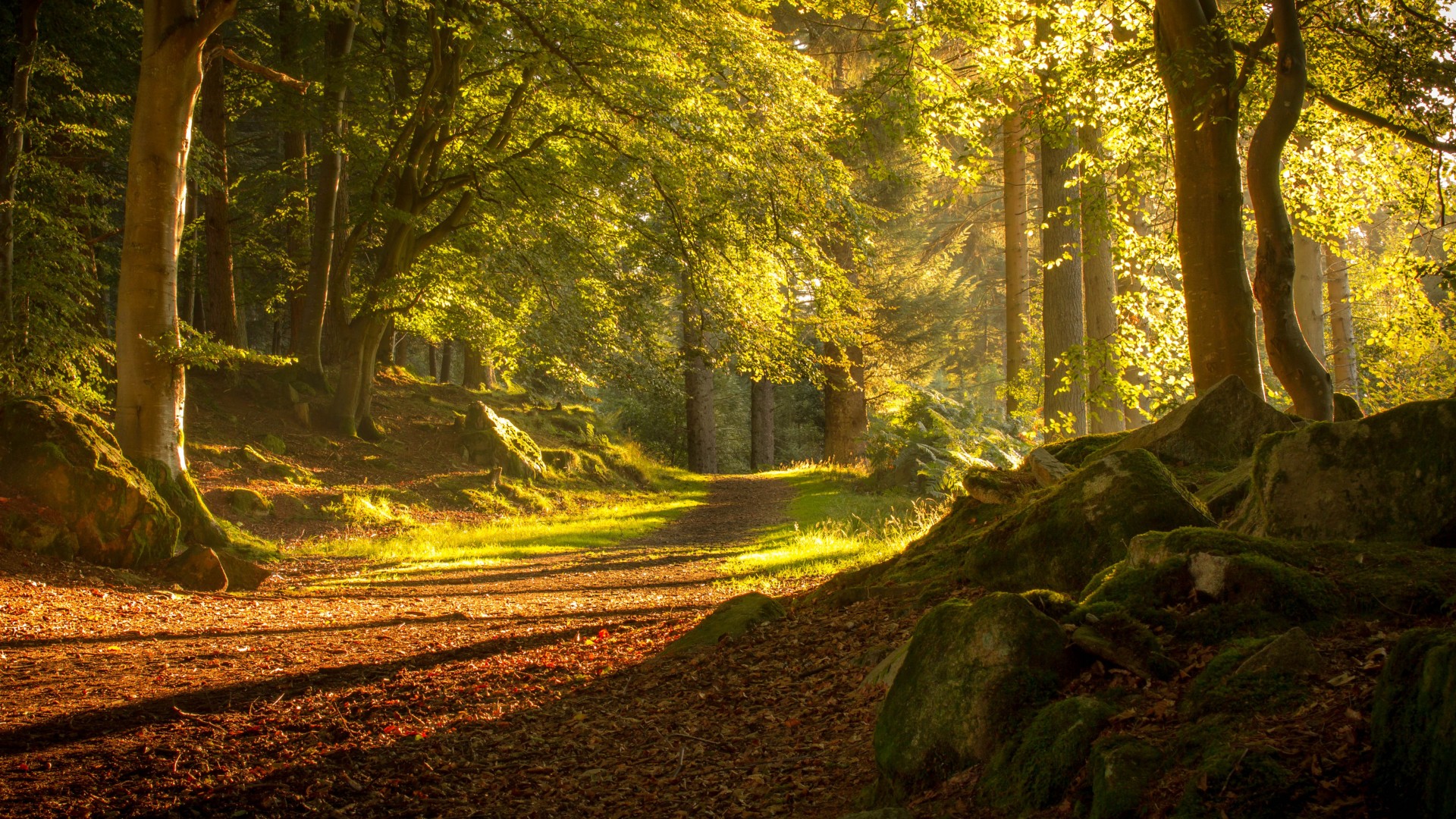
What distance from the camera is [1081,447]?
261 inches

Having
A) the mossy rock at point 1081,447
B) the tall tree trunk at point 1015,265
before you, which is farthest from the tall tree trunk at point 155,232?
the tall tree trunk at point 1015,265

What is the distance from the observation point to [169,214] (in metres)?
8.66

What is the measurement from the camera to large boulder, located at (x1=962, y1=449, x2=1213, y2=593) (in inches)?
171

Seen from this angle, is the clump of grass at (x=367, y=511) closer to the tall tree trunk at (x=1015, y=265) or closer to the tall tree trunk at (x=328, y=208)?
the tall tree trunk at (x=328, y=208)

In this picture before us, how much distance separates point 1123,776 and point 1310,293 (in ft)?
49.5

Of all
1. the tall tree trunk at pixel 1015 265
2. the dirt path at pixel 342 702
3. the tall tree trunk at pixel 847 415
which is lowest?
the dirt path at pixel 342 702

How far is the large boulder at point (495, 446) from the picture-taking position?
18.6 metres

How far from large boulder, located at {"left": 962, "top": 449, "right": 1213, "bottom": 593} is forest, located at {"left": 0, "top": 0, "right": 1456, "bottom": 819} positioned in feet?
0.08

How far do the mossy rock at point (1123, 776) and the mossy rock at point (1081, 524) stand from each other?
2.03 metres

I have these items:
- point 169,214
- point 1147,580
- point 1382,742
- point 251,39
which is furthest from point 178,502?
point 251,39

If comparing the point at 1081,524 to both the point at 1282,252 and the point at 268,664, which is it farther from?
the point at 268,664

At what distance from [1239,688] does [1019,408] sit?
38.4 feet

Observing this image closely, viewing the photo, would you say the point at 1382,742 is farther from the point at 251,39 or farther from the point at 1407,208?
the point at 251,39

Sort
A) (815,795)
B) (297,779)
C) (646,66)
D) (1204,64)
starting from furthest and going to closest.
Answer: (646,66)
(1204,64)
(297,779)
(815,795)
